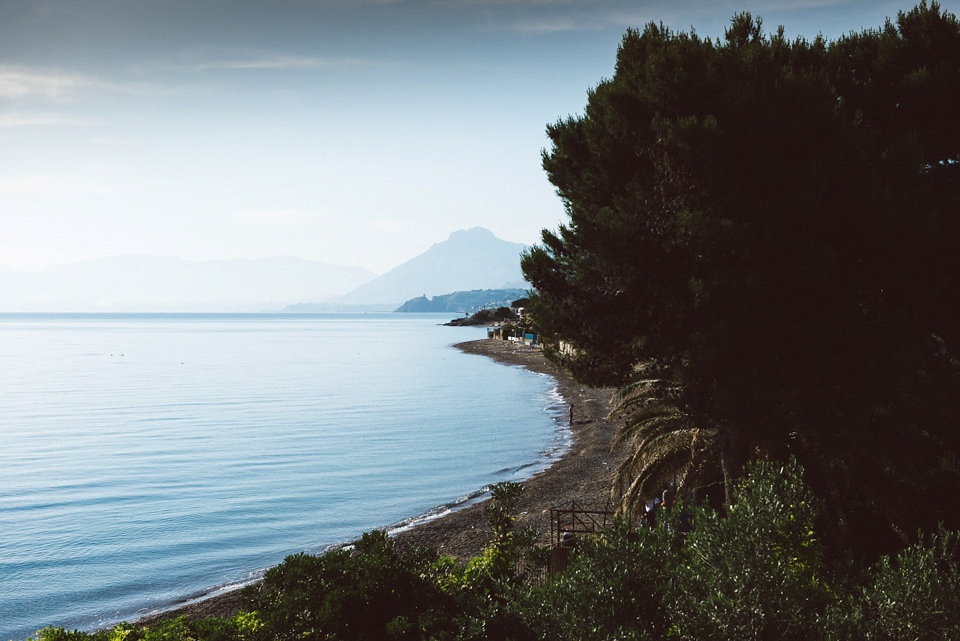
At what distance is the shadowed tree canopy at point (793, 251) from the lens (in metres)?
11.0

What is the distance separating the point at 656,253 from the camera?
1199 cm

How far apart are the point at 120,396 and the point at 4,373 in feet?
124

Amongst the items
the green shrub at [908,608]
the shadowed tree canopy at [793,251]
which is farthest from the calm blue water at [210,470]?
the green shrub at [908,608]

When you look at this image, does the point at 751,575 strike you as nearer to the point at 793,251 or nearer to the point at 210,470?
the point at 793,251

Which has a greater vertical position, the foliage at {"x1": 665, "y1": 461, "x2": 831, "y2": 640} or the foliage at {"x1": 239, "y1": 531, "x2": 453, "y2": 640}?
the foliage at {"x1": 665, "y1": 461, "x2": 831, "y2": 640}

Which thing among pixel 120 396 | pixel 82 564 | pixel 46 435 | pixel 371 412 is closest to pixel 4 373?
pixel 120 396

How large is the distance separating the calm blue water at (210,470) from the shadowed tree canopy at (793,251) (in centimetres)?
1690

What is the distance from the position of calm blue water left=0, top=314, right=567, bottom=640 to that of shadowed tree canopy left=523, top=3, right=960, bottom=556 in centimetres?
1690

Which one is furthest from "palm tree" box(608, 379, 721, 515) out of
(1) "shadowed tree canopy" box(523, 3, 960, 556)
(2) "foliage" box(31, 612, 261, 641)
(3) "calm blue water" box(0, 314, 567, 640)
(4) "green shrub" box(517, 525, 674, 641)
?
(3) "calm blue water" box(0, 314, 567, 640)

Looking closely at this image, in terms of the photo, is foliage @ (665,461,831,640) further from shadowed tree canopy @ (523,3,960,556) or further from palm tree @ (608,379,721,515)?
palm tree @ (608,379,721,515)

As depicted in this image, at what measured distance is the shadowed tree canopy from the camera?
11.0 meters

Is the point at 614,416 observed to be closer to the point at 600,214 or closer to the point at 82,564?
the point at 600,214

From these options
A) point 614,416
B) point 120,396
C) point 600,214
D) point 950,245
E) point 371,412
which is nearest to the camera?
point 950,245

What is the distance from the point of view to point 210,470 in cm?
3775
